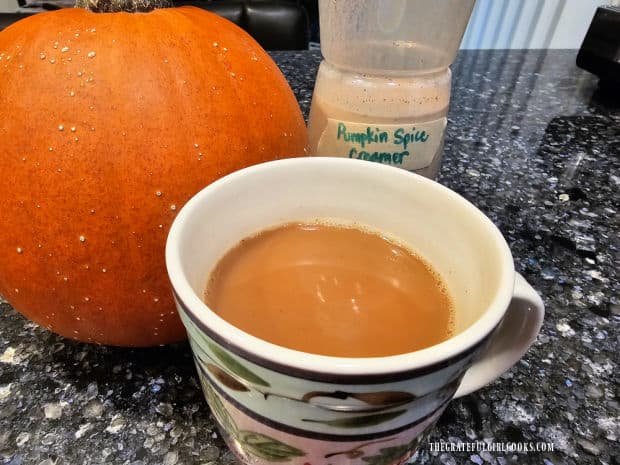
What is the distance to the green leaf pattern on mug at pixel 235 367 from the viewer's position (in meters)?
0.23

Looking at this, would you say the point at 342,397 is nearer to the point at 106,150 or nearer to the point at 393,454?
the point at 393,454

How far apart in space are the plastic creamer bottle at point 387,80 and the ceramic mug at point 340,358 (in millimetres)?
184

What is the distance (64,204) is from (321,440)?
22 centimetres

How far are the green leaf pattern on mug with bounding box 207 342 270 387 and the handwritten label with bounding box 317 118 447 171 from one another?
1.17 feet

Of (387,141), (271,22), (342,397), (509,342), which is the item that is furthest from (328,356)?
(271,22)

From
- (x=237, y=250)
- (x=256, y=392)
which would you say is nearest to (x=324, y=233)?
(x=237, y=250)

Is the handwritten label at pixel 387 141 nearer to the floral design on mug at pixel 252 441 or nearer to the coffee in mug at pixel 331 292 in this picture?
the coffee in mug at pixel 331 292

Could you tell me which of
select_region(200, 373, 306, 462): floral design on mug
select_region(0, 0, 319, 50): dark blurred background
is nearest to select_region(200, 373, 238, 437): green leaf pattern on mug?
select_region(200, 373, 306, 462): floral design on mug

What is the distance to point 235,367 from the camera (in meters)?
0.24

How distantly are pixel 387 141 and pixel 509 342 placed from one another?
0.92 ft

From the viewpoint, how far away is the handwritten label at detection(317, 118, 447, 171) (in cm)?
54

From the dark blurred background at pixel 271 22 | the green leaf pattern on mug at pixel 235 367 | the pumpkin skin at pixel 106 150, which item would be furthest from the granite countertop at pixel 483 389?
the dark blurred background at pixel 271 22

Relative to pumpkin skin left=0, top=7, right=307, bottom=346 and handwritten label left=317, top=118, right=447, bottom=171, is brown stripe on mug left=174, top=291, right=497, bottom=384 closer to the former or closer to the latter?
pumpkin skin left=0, top=7, right=307, bottom=346

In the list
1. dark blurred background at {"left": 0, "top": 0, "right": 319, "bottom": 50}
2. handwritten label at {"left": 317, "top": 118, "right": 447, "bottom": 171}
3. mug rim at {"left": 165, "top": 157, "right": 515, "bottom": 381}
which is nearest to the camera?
mug rim at {"left": 165, "top": 157, "right": 515, "bottom": 381}
